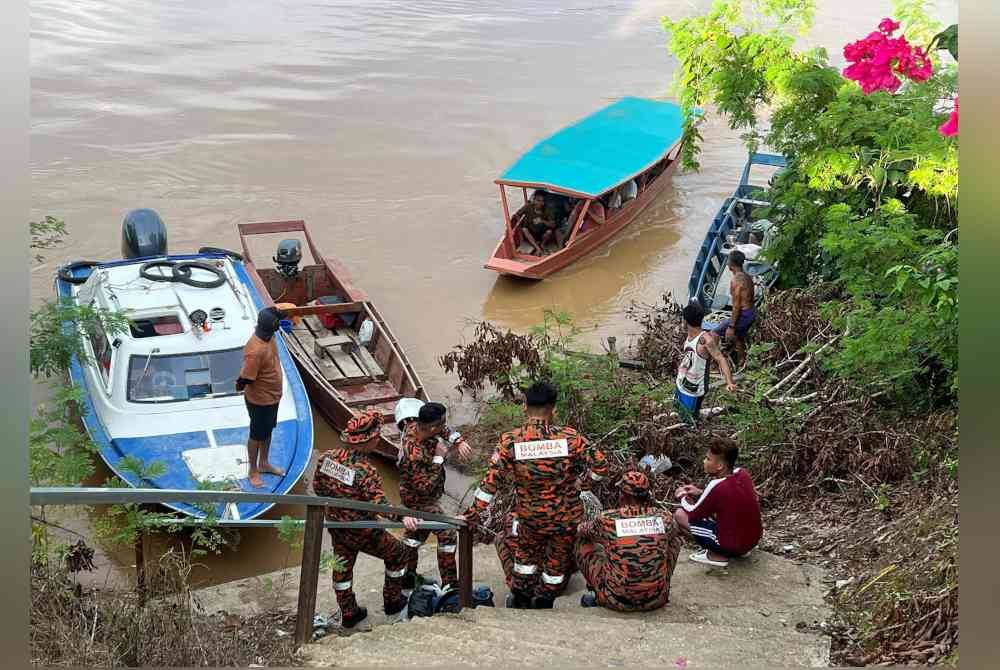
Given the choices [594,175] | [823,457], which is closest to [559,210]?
[594,175]

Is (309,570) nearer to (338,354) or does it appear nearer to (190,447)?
(190,447)

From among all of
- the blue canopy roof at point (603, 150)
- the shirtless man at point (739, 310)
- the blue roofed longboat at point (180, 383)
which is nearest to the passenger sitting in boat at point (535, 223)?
the blue canopy roof at point (603, 150)

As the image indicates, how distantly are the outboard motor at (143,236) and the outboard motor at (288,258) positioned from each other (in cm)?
138

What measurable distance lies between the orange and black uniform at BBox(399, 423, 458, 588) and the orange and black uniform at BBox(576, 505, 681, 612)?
47.6 inches

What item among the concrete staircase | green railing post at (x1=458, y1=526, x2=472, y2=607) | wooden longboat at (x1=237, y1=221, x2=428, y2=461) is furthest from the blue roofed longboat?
the concrete staircase

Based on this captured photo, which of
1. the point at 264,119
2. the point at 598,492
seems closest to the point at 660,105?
the point at 264,119

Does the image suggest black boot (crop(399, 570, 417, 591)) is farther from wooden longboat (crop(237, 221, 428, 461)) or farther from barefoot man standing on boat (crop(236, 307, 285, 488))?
wooden longboat (crop(237, 221, 428, 461))

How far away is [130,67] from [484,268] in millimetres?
12159

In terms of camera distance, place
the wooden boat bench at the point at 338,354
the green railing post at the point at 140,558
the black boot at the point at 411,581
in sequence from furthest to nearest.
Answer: the wooden boat bench at the point at 338,354, the black boot at the point at 411,581, the green railing post at the point at 140,558

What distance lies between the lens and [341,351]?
1263 cm

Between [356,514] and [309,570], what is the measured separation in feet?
4.43

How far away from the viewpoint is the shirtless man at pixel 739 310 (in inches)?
422

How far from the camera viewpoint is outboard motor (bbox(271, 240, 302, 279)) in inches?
538

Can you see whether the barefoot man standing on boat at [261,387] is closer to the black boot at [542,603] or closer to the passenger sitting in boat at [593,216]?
the black boot at [542,603]
